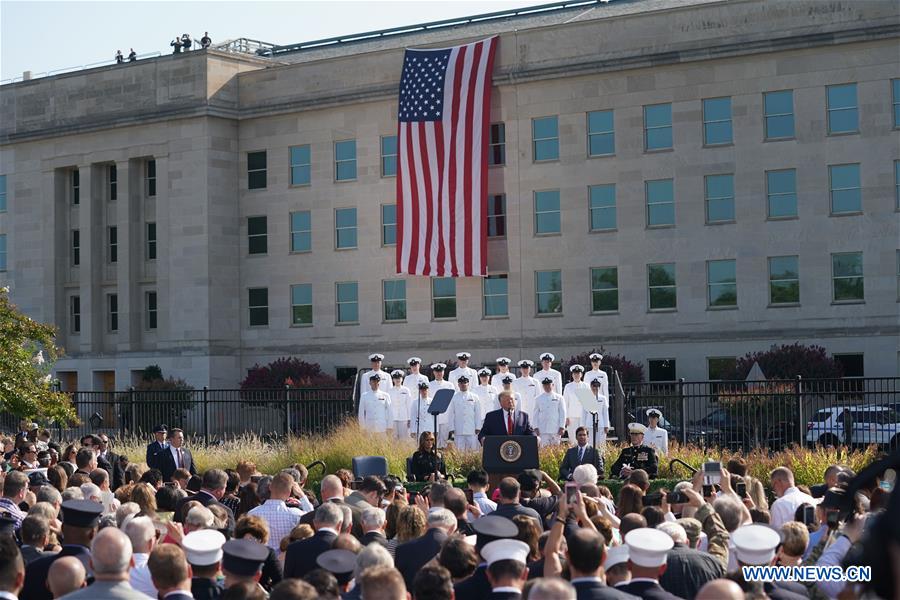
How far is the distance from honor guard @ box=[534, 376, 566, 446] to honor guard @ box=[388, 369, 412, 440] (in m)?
3.84

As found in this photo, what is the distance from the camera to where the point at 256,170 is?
190ft

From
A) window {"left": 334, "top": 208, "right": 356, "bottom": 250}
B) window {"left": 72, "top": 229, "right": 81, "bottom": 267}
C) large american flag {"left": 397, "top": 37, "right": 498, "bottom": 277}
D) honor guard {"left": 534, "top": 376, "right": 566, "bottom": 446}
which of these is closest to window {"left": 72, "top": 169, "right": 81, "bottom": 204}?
window {"left": 72, "top": 229, "right": 81, "bottom": 267}

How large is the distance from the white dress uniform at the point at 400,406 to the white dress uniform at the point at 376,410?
192 mm

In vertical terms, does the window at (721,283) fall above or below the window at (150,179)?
below

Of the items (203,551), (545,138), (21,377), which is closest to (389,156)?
(545,138)

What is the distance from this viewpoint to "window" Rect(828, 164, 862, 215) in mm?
46062

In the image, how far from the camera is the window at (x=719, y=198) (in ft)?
157

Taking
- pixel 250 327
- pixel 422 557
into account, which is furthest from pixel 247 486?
pixel 250 327

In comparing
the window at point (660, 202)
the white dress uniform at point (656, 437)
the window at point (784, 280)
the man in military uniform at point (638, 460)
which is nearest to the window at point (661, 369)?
the window at point (784, 280)

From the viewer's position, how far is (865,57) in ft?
149

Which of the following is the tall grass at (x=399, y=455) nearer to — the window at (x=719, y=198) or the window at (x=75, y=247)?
the window at (x=719, y=198)

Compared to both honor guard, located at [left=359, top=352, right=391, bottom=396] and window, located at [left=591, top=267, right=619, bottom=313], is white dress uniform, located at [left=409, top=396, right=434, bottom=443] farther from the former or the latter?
window, located at [left=591, top=267, right=619, bottom=313]

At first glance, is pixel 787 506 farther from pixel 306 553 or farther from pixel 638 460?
pixel 638 460

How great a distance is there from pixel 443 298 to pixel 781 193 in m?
13.7
